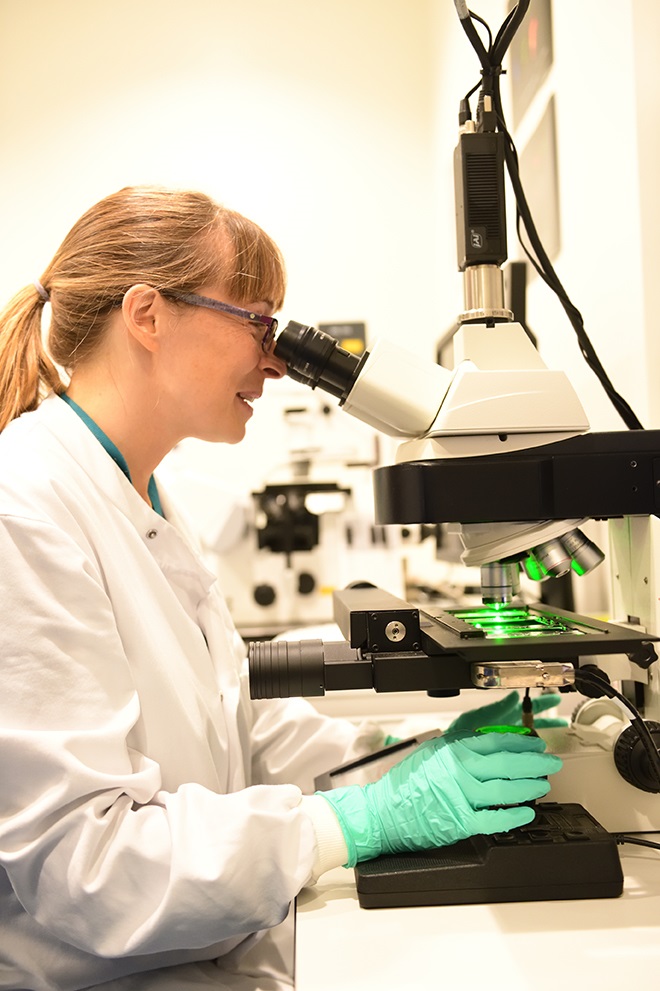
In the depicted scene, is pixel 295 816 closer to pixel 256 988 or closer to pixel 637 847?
pixel 256 988

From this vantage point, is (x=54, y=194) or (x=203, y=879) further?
(x=54, y=194)

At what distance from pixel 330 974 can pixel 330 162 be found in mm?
2947

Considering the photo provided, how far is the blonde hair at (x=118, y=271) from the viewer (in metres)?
1.07

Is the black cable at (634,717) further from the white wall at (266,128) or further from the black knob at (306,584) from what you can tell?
the white wall at (266,128)

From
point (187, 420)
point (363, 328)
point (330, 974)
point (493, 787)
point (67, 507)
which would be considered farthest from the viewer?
point (363, 328)

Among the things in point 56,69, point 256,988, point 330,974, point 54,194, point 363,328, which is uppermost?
point 56,69

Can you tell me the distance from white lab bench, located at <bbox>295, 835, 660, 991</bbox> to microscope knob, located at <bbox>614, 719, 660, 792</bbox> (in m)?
0.10

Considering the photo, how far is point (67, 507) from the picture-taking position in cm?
90

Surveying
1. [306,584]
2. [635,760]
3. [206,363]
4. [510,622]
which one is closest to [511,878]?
[635,760]

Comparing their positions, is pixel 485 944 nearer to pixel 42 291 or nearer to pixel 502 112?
pixel 502 112

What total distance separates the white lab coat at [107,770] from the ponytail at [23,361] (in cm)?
10

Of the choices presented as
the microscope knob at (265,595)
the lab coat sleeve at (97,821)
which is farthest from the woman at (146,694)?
the microscope knob at (265,595)

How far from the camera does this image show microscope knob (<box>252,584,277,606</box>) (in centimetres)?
213

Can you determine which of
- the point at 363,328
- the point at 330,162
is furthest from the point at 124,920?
the point at 330,162
